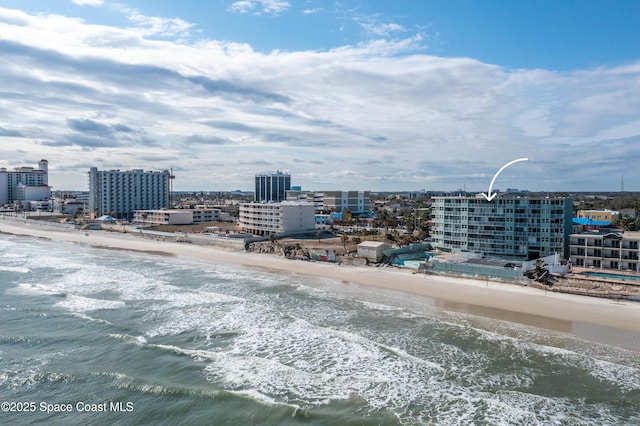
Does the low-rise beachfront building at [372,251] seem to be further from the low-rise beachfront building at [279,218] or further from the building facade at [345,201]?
the building facade at [345,201]

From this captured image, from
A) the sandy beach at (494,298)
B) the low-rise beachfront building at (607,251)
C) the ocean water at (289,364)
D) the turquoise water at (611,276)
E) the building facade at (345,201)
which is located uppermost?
the building facade at (345,201)

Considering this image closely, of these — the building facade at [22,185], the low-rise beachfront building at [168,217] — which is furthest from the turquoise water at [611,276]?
the building facade at [22,185]

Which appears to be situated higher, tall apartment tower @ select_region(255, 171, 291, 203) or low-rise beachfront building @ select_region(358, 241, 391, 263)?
tall apartment tower @ select_region(255, 171, 291, 203)

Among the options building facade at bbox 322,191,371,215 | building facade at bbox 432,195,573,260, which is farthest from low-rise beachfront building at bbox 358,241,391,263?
building facade at bbox 322,191,371,215

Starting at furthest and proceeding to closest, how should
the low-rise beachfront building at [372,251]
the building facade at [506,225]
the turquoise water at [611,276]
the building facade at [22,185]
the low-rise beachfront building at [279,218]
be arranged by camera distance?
the building facade at [22,185], the low-rise beachfront building at [279,218], the low-rise beachfront building at [372,251], the building facade at [506,225], the turquoise water at [611,276]

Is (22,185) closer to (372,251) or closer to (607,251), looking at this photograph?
(372,251)

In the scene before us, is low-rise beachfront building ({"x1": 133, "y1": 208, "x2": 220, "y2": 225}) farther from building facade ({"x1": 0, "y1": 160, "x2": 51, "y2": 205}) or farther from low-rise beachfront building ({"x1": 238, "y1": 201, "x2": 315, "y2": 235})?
building facade ({"x1": 0, "y1": 160, "x2": 51, "y2": 205})
